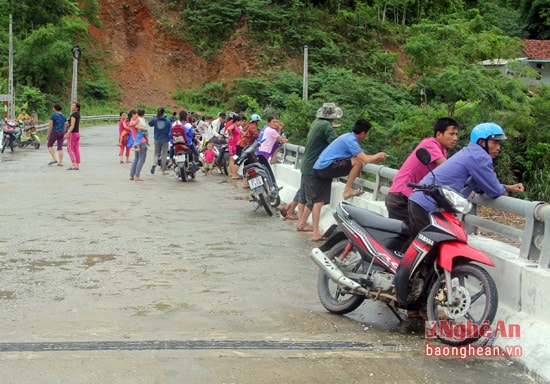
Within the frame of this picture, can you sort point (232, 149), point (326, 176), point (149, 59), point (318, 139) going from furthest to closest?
point (149, 59) → point (232, 149) → point (318, 139) → point (326, 176)

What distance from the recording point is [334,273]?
22.5 ft

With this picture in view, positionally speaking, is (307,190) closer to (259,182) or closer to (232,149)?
(259,182)

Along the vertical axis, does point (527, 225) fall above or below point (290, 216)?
above

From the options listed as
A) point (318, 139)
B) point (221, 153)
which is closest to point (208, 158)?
point (221, 153)

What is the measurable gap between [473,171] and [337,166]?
4189 millimetres

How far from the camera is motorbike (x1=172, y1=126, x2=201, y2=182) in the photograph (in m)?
18.5

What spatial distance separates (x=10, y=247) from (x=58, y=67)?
44.7 meters

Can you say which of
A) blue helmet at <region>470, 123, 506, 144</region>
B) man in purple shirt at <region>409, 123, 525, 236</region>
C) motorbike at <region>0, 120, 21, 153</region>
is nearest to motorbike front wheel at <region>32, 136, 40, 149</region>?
motorbike at <region>0, 120, 21, 153</region>

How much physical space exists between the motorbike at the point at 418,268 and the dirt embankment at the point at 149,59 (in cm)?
4944

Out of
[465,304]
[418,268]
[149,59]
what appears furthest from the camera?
[149,59]

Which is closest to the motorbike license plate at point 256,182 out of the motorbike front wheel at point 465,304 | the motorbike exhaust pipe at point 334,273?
the motorbike exhaust pipe at point 334,273

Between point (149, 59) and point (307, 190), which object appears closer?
point (307, 190)

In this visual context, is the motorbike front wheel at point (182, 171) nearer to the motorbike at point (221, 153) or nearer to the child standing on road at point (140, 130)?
the child standing on road at point (140, 130)

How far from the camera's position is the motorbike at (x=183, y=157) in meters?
18.5
